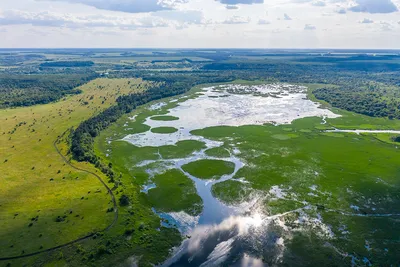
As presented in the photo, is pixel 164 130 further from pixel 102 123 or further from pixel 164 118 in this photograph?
pixel 102 123

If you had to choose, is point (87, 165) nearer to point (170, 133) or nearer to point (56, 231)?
point (56, 231)

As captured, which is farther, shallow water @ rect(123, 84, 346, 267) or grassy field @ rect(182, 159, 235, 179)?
grassy field @ rect(182, 159, 235, 179)

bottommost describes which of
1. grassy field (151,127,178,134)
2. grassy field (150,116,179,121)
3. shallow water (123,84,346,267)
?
shallow water (123,84,346,267)

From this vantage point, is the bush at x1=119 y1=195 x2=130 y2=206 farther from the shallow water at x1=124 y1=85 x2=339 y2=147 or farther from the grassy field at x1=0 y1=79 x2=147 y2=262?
the shallow water at x1=124 y1=85 x2=339 y2=147

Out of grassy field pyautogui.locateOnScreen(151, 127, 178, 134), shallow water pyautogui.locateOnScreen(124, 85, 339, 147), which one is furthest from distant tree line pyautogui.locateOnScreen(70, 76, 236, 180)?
grassy field pyautogui.locateOnScreen(151, 127, 178, 134)

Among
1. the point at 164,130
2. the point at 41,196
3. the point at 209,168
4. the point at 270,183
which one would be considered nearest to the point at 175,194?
the point at 209,168

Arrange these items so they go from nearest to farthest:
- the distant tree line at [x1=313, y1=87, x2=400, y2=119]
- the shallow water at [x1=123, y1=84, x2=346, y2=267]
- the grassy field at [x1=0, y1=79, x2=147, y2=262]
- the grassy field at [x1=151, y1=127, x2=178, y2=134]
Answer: the shallow water at [x1=123, y1=84, x2=346, y2=267], the grassy field at [x1=0, y1=79, x2=147, y2=262], the grassy field at [x1=151, y1=127, x2=178, y2=134], the distant tree line at [x1=313, y1=87, x2=400, y2=119]

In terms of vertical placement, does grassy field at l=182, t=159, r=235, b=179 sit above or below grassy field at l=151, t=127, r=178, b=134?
below

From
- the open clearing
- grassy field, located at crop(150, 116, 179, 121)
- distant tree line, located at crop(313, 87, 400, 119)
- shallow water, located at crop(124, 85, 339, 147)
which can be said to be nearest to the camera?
the open clearing
